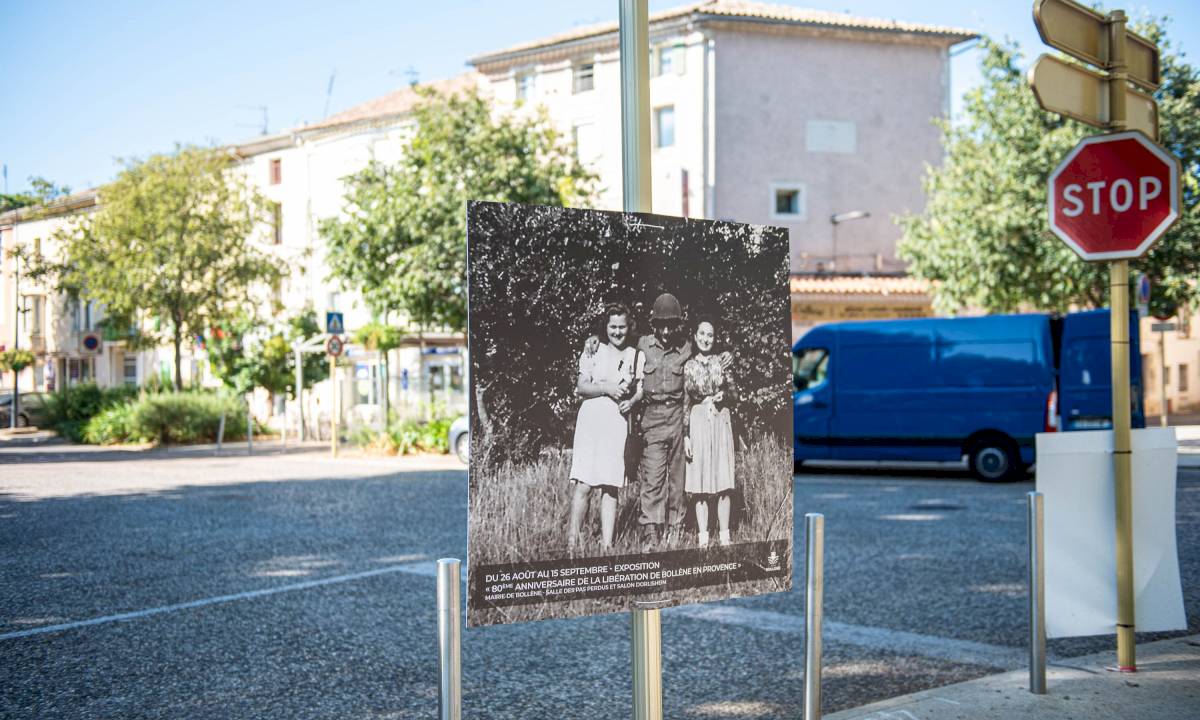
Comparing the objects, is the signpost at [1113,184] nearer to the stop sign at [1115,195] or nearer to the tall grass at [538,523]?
the stop sign at [1115,195]

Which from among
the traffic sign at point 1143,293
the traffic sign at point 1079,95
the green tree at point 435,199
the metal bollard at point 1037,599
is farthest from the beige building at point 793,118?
the metal bollard at point 1037,599

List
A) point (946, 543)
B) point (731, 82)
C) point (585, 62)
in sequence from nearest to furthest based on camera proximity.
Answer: point (946, 543) < point (731, 82) < point (585, 62)

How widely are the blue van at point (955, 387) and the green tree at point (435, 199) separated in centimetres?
915

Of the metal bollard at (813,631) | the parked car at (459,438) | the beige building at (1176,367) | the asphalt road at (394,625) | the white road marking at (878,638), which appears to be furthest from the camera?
the beige building at (1176,367)

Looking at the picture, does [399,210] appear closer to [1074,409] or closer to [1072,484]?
[1074,409]

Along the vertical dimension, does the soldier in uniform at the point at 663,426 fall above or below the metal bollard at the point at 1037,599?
above

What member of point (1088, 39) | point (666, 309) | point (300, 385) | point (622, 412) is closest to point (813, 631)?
point (622, 412)

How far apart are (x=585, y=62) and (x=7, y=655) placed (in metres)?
34.5

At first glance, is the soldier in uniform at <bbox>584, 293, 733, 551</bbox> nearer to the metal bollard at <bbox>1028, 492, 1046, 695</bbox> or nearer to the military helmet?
the military helmet

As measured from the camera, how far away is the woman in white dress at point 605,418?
3.12 m

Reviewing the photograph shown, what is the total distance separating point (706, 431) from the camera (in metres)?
3.31

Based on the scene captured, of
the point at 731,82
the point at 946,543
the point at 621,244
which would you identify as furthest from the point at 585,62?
the point at 621,244

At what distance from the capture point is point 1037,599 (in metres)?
4.86

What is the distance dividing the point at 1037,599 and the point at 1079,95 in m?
2.26
